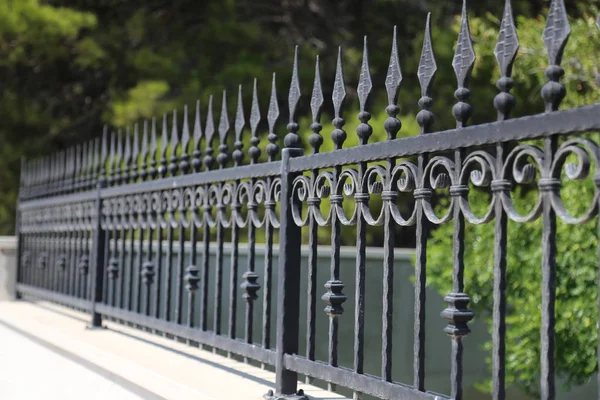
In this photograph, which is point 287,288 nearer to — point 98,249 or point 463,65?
point 463,65

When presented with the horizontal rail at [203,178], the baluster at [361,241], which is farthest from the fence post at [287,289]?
the baluster at [361,241]

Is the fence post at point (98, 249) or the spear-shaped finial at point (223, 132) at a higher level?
the spear-shaped finial at point (223, 132)

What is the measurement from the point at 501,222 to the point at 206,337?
7.73 feet

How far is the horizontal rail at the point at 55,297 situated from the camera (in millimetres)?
6489

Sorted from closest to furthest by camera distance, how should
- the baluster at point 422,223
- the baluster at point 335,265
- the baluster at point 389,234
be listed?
the baluster at point 422,223
the baluster at point 389,234
the baluster at point 335,265

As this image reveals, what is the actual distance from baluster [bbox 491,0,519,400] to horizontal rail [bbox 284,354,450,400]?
254mm

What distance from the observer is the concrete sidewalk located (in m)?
3.82

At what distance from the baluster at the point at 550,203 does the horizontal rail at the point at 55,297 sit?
4.73m

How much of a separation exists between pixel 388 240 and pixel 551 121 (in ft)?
2.86

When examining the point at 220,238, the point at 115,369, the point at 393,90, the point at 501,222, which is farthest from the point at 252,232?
the point at 501,222

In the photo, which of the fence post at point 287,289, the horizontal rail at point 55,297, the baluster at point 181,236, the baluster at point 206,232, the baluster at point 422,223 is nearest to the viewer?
the baluster at point 422,223

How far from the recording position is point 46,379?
4.46m

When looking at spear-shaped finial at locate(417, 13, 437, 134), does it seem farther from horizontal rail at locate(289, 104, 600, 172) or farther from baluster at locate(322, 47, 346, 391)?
baluster at locate(322, 47, 346, 391)

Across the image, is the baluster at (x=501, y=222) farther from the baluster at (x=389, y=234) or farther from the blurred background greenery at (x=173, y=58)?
the blurred background greenery at (x=173, y=58)
